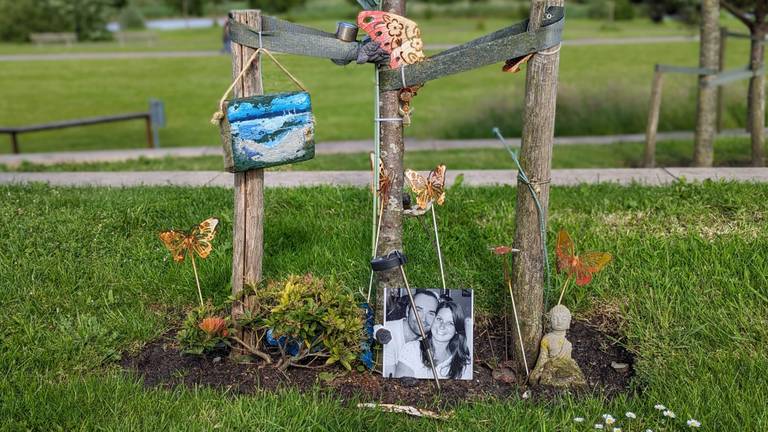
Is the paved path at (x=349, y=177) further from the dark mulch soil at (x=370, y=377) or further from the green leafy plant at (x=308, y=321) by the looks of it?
the green leafy plant at (x=308, y=321)

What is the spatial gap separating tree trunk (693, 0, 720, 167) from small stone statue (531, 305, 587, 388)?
4137 millimetres

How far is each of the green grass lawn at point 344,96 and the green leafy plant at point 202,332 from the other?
1080 mm

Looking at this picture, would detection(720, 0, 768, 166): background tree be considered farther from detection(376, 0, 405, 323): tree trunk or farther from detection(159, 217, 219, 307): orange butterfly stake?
detection(159, 217, 219, 307): orange butterfly stake

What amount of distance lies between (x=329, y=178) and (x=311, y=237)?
5.27 feet

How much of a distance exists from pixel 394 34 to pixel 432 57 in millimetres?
188

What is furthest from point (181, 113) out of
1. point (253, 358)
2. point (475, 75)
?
point (253, 358)

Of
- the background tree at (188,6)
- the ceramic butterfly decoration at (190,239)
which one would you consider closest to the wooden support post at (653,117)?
the ceramic butterfly decoration at (190,239)

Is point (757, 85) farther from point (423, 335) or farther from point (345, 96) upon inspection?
point (345, 96)

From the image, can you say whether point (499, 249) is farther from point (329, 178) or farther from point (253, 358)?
point (329, 178)

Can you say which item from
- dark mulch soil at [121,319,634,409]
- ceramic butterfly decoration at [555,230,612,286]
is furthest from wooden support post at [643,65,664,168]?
ceramic butterfly decoration at [555,230,612,286]

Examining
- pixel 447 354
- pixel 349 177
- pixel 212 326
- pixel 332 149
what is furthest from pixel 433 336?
pixel 332 149

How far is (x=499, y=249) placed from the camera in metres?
3.44

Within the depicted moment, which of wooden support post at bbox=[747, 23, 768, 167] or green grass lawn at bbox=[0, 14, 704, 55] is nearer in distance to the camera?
wooden support post at bbox=[747, 23, 768, 167]

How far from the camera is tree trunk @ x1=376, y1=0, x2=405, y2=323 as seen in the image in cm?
348
